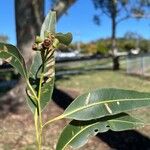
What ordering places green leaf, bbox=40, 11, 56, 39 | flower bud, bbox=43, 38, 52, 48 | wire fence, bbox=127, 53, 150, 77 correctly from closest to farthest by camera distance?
flower bud, bbox=43, 38, 52, 48 → green leaf, bbox=40, 11, 56, 39 → wire fence, bbox=127, 53, 150, 77

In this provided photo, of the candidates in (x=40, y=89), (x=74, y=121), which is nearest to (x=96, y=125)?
(x=74, y=121)

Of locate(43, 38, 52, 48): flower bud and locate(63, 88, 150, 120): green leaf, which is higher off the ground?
locate(43, 38, 52, 48): flower bud

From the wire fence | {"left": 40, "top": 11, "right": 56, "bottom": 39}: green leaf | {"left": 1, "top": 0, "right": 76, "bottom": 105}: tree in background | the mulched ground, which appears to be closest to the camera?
{"left": 40, "top": 11, "right": 56, "bottom": 39}: green leaf

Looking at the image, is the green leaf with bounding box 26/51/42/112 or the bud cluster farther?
the green leaf with bounding box 26/51/42/112

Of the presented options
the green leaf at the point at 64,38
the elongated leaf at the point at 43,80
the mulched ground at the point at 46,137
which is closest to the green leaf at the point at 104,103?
the elongated leaf at the point at 43,80

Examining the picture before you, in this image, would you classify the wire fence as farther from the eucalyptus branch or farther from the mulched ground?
the eucalyptus branch

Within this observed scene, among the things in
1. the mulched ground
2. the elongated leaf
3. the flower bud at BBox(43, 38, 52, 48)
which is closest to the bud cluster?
the flower bud at BBox(43, 38, 52, 48)

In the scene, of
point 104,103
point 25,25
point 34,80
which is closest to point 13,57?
point 34,80
